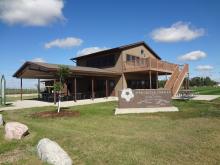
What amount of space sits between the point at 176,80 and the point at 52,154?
17.9 m

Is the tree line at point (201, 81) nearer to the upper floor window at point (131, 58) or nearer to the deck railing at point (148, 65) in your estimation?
the upper floor window at point (131, 58)

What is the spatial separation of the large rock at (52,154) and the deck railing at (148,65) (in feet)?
58.9

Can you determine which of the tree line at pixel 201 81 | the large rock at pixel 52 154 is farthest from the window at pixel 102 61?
the tree line at pixel 201 81

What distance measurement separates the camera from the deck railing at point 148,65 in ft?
73.8

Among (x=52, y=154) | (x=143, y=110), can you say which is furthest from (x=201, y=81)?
(x=52, y=154)

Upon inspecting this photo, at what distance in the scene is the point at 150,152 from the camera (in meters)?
5.69

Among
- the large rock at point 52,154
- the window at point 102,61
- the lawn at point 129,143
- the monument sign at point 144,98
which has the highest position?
the window at point 102,61

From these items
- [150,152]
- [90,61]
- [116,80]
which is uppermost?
[90,61]

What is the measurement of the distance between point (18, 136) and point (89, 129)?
8.43ft

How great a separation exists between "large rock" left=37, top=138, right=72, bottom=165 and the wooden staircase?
16311mm

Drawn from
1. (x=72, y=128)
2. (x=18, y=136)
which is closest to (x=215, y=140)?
(x=72, y=128)

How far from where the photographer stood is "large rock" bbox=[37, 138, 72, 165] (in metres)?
4.77

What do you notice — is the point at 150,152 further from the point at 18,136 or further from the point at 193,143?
the point at 18,136

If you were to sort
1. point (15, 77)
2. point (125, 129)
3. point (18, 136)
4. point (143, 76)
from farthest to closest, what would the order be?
point (143, 76) < point (15, 77) < point (125, 129) < point (18, 136)
